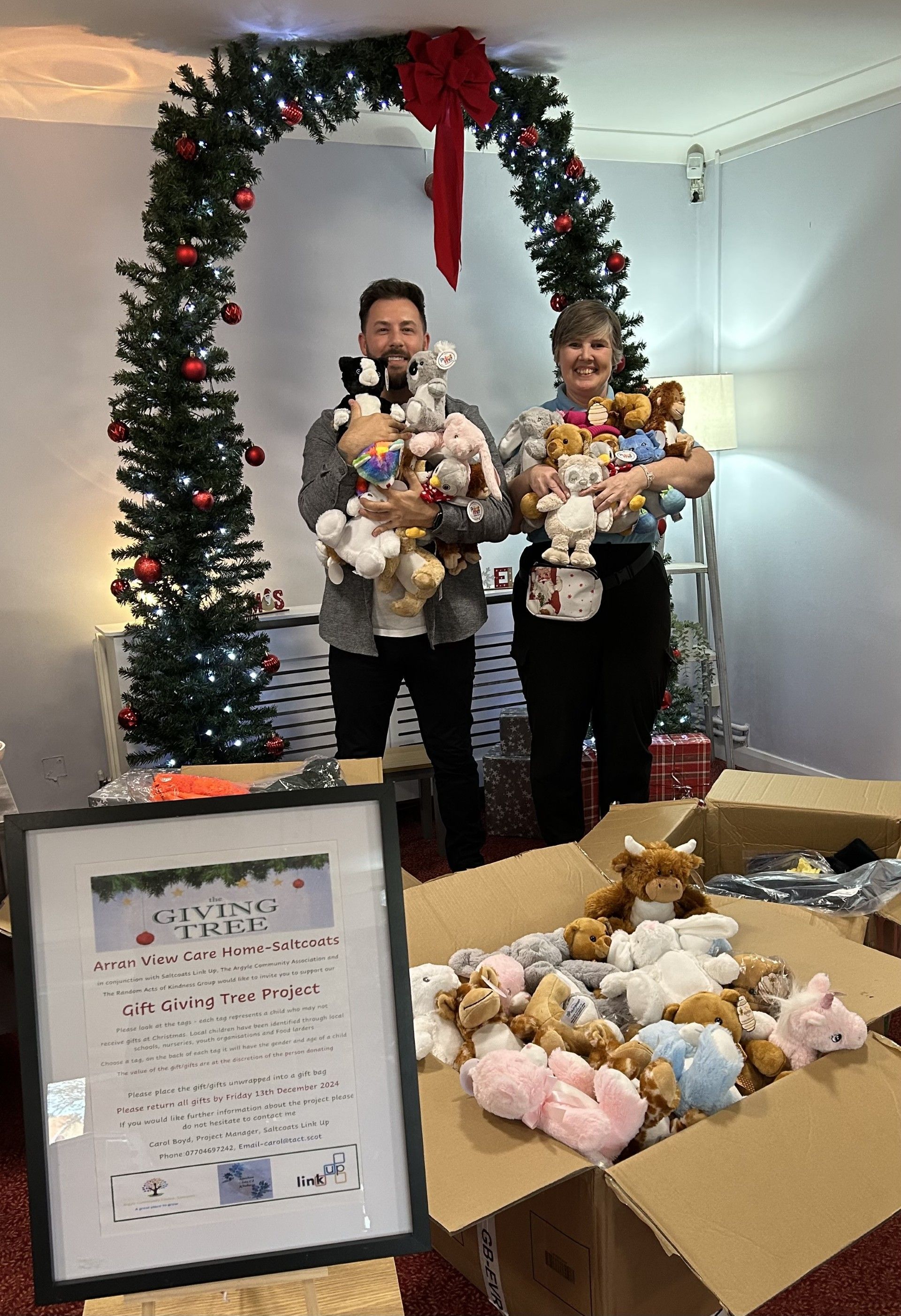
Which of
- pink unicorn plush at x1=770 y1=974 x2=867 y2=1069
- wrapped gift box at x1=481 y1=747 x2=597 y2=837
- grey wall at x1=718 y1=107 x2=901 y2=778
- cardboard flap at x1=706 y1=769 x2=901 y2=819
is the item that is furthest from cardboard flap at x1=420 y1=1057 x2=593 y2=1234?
grey wall at x1=718 y1=107 x2=901 y2=778

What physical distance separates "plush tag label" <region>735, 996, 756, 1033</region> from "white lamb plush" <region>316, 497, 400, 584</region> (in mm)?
1155

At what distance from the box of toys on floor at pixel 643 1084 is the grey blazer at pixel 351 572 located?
68 cm

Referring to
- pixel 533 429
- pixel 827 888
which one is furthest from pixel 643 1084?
pixel 533 429

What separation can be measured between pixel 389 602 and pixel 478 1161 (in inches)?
54.1

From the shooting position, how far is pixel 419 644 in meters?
2.36

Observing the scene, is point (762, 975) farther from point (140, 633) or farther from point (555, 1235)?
point (140, 633)

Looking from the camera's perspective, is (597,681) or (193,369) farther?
(193,369)

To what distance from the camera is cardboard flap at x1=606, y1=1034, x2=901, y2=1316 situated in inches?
40.4

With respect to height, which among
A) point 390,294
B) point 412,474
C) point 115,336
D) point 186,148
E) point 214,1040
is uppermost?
point 186,148

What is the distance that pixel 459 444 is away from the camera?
221 cm

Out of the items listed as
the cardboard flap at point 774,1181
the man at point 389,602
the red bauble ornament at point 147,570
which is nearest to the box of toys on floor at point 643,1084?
the cardboard flap at point 774,1181

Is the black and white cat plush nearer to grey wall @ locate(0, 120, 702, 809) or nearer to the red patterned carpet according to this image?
grey wall @ locate(0, 120, 702, 809)

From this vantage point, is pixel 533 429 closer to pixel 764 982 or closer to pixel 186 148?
pixel 186 148

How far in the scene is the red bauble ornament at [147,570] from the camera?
8.56ft
